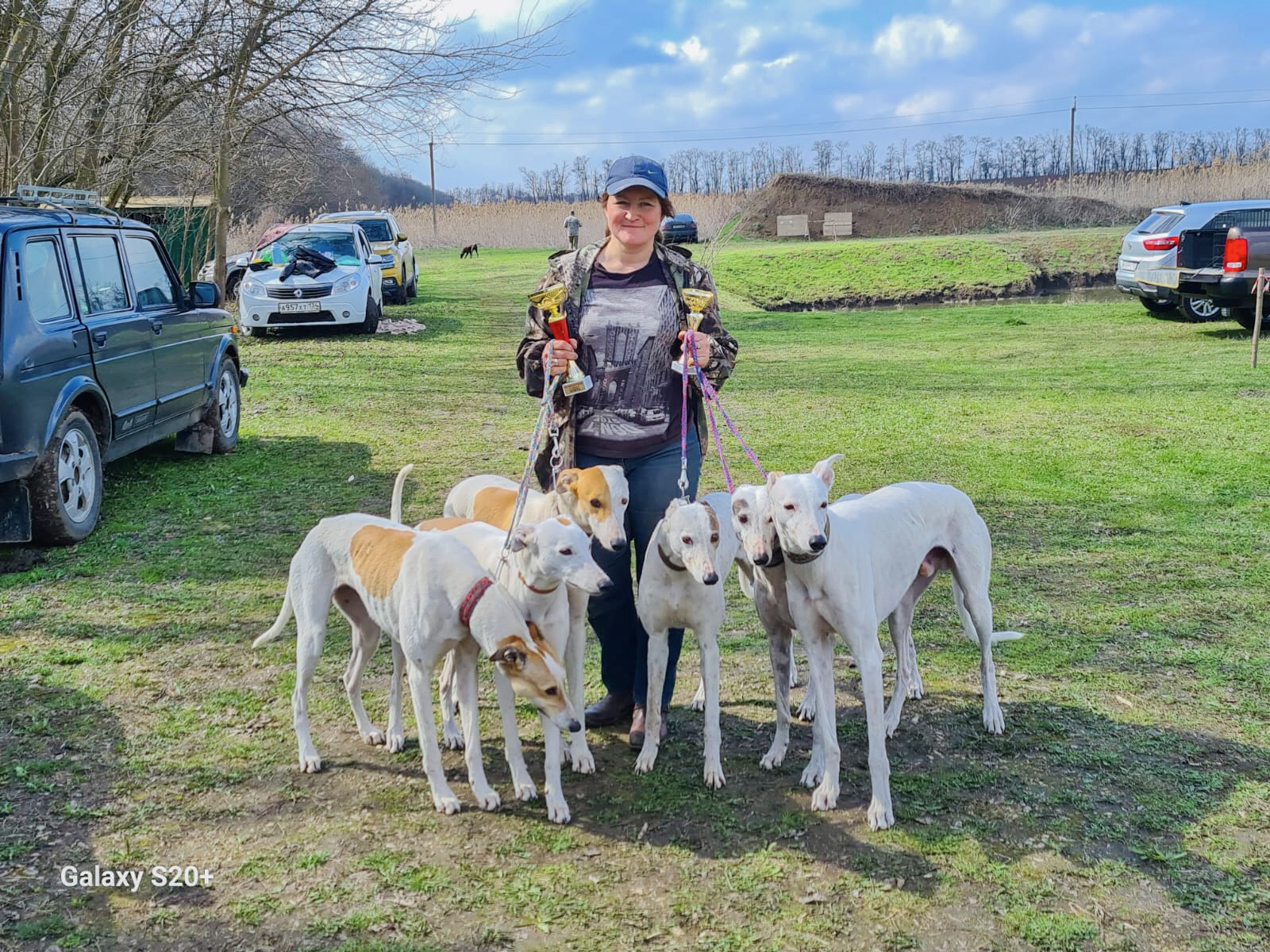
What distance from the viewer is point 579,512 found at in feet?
13.3

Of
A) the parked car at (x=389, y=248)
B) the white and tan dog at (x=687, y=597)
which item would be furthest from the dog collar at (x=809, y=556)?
the parked car at (x=389, y=248)

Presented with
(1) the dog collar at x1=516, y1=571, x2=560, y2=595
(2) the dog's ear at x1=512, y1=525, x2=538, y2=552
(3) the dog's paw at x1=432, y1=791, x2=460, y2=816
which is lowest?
(3) the dog's paw at x1=432, y1=791, x2=460, y2=816

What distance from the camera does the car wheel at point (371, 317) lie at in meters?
18.0

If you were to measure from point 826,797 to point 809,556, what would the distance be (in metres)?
0.93

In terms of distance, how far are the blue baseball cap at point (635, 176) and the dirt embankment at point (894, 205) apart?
4642cm

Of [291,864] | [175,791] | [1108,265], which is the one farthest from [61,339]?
[1108,265]

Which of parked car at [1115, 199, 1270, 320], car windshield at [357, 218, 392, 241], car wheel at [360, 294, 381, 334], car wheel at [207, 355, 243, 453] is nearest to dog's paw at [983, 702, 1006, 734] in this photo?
car wheel at [207, 355, 243, 453]

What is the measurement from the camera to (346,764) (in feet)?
14.0

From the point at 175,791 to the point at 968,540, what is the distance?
3.30 m

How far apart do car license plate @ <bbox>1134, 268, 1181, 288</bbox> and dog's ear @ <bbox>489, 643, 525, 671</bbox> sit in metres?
16.6

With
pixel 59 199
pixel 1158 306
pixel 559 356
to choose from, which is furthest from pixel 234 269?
pixel 559 356

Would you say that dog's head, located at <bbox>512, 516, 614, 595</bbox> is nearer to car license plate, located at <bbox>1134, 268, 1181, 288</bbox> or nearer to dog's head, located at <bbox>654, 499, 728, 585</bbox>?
dog's head, located at <bbox>654, 499, 728, 585</bbox>

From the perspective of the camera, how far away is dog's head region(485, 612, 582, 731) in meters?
3.67

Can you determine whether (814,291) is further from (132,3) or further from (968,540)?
(968,540)
